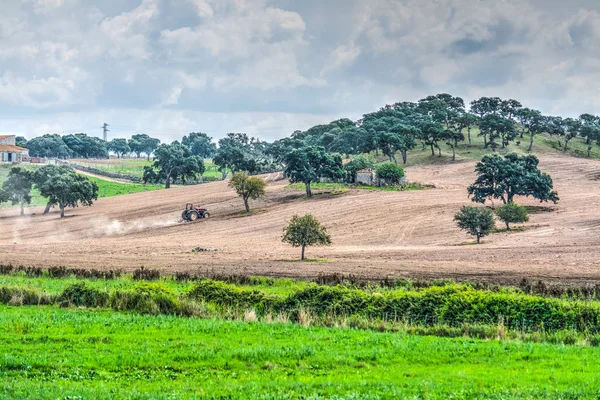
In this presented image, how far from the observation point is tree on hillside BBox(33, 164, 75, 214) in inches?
4008

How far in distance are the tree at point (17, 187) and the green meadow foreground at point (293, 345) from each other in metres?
76.9

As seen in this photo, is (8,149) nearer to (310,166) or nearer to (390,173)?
(310,166)

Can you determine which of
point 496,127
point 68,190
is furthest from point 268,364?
point 496,127

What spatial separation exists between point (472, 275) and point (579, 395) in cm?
2923

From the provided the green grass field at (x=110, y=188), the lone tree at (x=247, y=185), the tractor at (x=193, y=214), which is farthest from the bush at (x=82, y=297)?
the green grass field at (x=110, y=188)

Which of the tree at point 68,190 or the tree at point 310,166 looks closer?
the tree at point 68,190

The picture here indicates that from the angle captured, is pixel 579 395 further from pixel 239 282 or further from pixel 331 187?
pixel 331 187

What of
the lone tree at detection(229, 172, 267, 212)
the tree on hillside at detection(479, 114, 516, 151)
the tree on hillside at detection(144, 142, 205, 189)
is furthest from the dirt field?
the tree on hillside at detection(479, 114, 516, 151)

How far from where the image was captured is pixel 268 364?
68.4ft

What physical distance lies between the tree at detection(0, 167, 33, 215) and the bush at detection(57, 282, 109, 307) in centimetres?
7936

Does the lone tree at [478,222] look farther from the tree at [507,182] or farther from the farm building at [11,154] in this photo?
the farm building at [11,154]

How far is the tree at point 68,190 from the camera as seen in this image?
102 meters

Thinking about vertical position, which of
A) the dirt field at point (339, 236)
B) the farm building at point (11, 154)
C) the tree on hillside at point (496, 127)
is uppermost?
the tree on hillside at point (496, 127)

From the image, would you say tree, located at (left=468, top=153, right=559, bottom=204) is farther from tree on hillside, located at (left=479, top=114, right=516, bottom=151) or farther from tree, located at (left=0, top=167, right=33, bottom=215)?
tree, located at (left=0, top=167, right=33, bottom=215)
